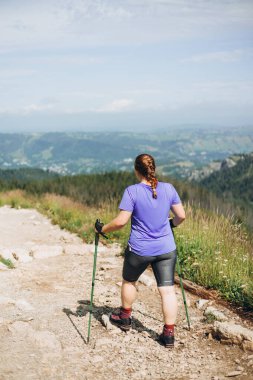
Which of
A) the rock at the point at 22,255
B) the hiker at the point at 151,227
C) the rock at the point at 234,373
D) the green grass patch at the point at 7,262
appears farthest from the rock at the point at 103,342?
the rock at the point at 22,255

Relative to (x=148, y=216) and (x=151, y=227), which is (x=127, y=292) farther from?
(x=148, y=216)

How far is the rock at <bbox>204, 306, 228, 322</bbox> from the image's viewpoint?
5656 mm

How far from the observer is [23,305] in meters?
6.15

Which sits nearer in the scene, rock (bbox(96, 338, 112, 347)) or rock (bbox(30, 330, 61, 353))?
rock (bbox(30, 330, 61, 353))

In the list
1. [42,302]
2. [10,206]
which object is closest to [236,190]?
[10,206]

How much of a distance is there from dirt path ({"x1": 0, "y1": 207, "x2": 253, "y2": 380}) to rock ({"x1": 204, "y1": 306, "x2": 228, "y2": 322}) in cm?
15

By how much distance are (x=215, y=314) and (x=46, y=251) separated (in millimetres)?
4984

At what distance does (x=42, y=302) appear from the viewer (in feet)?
21.0

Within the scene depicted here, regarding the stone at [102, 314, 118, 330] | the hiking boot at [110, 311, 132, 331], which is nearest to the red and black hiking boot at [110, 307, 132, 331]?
the hiking boot at [110, 311, 132, 331]

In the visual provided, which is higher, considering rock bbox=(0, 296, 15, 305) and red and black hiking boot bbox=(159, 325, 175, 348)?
red and black hiking boot bbox=(159, 325, 175, 348)

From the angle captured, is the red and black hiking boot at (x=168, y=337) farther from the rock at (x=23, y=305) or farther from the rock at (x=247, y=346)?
the rock at (x=23, y=305)

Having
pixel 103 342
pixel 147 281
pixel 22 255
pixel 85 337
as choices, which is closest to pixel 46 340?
pixel 85 337

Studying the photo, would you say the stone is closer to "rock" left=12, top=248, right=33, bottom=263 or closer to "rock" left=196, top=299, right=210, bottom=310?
"rock" left=196, top=299, right=210, bottom=310

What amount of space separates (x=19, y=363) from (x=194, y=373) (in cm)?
190
